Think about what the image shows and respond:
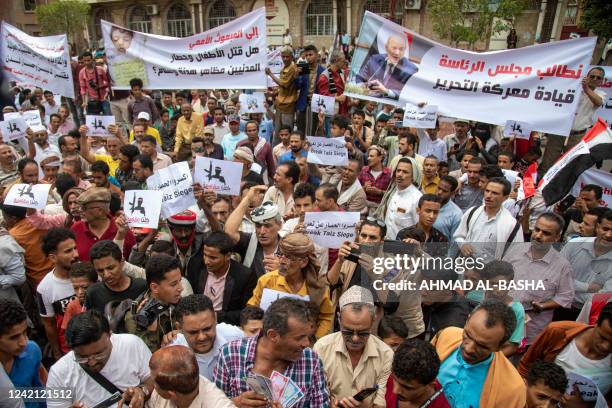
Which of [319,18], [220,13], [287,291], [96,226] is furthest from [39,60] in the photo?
[220,13]

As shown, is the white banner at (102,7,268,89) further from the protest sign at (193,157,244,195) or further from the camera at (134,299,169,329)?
the camera at (134,299,169,329)

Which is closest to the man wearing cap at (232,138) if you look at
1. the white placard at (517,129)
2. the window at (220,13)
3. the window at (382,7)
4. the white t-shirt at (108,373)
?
the white placard at (517,129)

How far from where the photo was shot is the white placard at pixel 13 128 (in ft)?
22.6

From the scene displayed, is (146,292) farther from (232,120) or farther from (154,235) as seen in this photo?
(232,120)

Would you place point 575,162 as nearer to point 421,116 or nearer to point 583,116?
point 421,116

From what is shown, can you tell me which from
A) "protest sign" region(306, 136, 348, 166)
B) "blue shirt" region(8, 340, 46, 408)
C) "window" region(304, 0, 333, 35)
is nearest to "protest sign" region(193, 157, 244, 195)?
"protest sign" region(306, 136, 348, 166)

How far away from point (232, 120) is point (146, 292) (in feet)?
16.4

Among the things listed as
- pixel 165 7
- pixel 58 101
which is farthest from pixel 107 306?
pixel 165 7

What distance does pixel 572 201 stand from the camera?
547 centimetres

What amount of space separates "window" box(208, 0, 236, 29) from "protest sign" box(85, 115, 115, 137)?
31517 millimetres

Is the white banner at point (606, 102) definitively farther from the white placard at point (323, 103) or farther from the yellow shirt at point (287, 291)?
the yellow shirt at point (287, 291)

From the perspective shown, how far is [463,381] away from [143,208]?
117 inches

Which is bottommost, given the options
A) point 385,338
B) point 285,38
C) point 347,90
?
point 385,338

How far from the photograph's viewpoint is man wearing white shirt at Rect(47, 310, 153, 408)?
2592 mm
